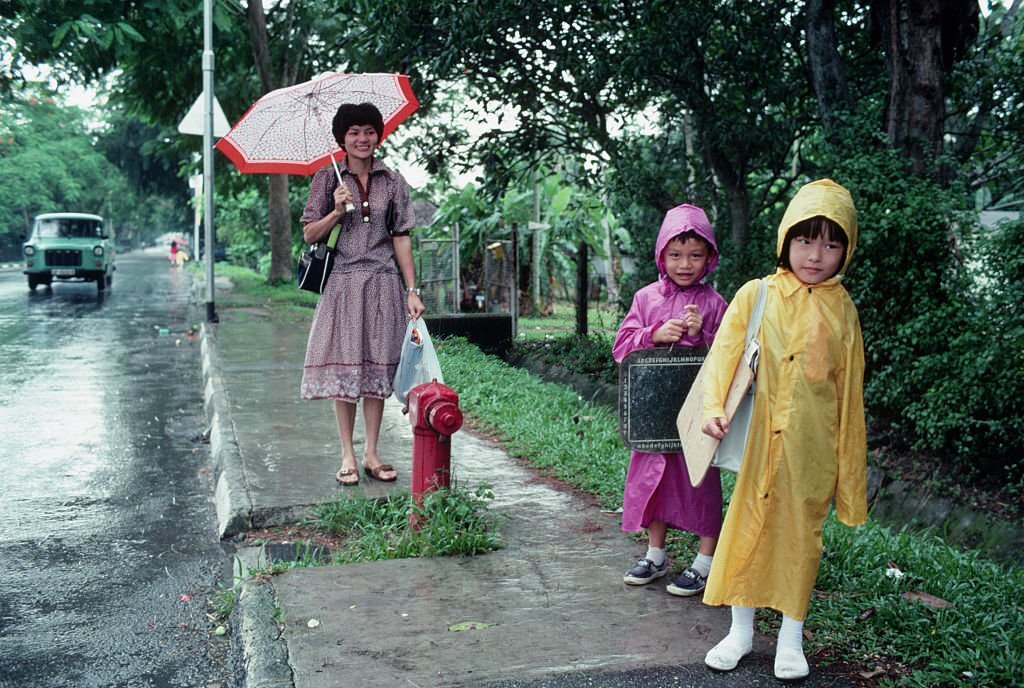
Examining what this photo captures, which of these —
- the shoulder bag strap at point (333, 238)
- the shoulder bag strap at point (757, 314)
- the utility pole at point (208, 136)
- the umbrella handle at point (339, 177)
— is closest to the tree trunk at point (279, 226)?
the utility pole at point (208, 136)

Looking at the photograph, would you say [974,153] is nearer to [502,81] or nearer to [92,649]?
[502,81]

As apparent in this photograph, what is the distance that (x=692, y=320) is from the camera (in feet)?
11.8

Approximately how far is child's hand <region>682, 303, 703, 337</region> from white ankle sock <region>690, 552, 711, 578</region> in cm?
89

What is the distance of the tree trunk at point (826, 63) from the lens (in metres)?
7.78

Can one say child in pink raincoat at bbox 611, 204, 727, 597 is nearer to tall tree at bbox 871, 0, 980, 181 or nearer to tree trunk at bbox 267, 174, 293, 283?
tall tree at bbox 871, 0, 980, 181

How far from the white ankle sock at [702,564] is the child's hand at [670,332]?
87 centimetres

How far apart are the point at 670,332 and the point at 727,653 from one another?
1.15 meters

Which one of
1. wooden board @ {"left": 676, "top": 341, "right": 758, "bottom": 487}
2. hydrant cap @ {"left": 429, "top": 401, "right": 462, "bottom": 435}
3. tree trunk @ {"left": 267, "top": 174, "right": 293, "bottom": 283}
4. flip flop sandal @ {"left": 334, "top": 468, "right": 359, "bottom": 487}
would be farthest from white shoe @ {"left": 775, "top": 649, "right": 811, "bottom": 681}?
tree trunk @ {"left": 267, "top": 174, "right": 293, "bottom": 283}

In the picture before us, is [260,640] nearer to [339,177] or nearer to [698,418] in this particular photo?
[698,418]

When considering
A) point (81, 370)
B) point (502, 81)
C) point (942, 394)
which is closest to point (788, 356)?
point (942, 394)

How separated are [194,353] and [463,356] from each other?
13.0 ft

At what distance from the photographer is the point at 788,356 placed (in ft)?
10.3

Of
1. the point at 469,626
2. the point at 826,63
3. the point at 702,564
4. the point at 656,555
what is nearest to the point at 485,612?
the point at 469,626

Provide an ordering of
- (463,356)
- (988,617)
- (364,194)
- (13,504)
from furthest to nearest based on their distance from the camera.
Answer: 1. (463,356)
2. (13,504)
3. (364,194)
4. (988,617)
